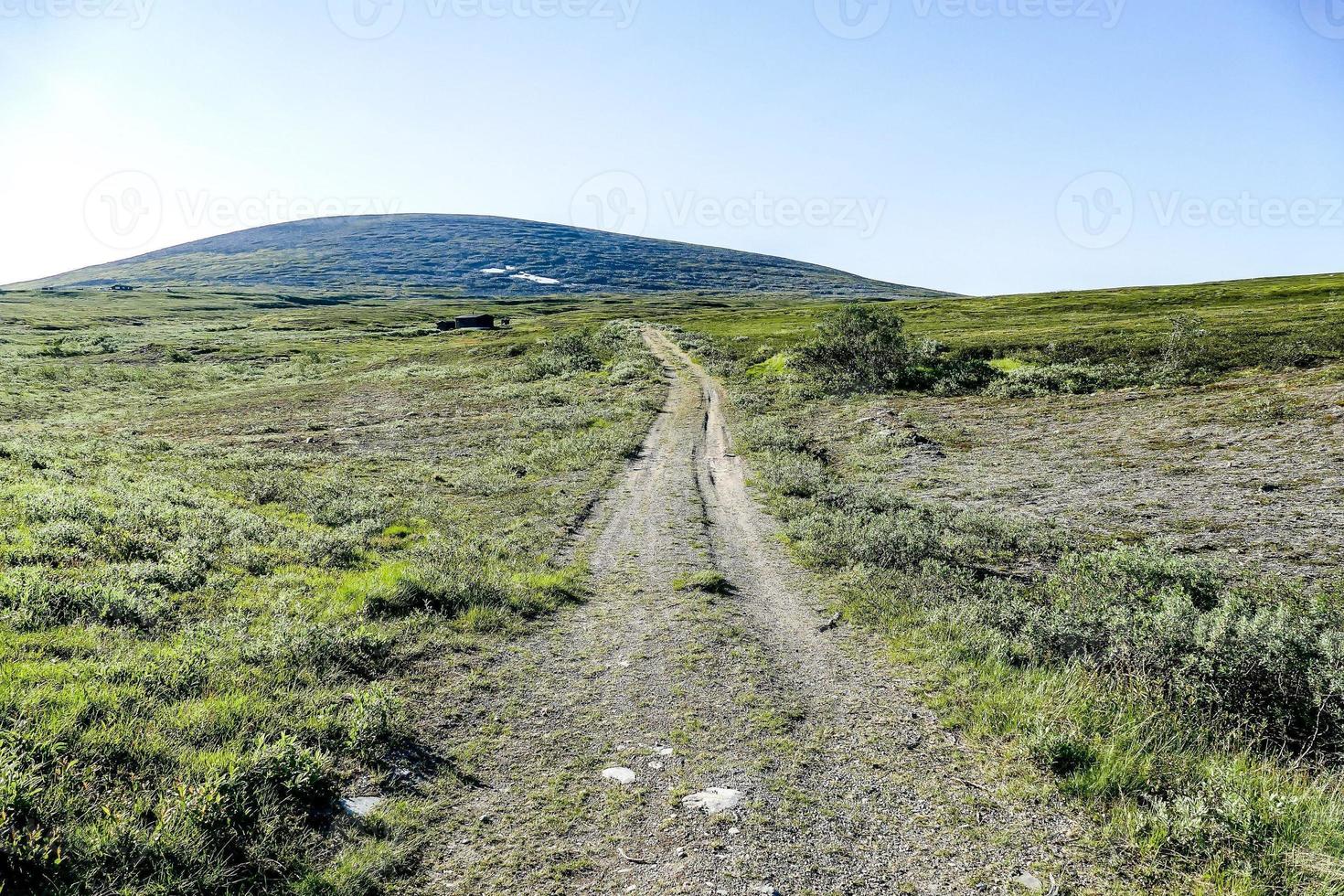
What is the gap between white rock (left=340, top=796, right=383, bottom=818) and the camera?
6.18 meters

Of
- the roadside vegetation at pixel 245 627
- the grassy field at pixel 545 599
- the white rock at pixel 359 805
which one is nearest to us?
the roadside vegetation at pixel 245 627

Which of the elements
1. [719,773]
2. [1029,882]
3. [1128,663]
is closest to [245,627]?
[719,773]

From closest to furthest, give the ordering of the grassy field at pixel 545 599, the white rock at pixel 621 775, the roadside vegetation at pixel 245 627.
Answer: the roadside vegetation at pixel 245 627 → the grassy field at pixel 545 599 → the white rock at pixel 621 775

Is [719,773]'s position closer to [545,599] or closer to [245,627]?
[545,599]

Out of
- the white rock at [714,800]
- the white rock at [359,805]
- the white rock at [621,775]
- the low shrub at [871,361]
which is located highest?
the low shrub at [871,361]

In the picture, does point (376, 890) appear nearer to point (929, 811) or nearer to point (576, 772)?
point (576, 772)

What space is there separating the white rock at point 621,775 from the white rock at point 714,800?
0.69m

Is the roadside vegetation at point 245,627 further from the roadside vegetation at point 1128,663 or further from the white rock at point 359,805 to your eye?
the roadside vegetation at point 1128,663

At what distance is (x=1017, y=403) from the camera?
41250mm

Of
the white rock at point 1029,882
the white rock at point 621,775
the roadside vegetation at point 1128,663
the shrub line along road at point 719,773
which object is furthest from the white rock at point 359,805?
the roadside vegetation at point 1128,663

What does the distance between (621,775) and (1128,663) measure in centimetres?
772

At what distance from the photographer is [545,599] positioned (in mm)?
12633

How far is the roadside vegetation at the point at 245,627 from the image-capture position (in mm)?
5285

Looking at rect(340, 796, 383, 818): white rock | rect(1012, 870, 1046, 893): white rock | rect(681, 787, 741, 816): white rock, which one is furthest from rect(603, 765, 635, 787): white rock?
rect(1012, 870, 1046, 893): white rock
